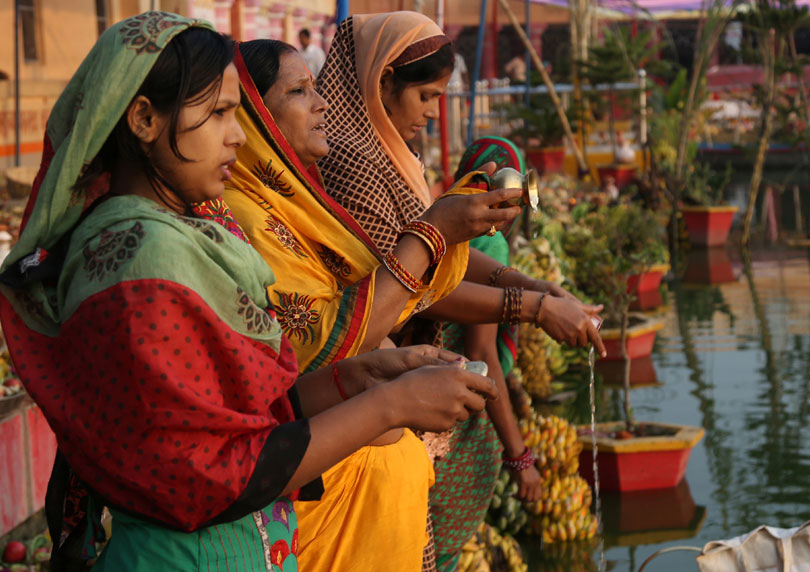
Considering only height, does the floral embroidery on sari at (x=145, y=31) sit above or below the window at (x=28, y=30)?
below

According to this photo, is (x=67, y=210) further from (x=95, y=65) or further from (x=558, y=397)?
(x=558, y=397)

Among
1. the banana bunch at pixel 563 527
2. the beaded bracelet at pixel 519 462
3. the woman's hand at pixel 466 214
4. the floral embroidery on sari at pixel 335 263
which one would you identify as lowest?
the banana bunch at pixel 563 527

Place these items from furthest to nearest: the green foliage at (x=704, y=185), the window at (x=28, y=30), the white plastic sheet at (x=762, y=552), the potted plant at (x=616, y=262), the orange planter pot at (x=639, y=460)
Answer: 1. the green foliage at (x=704, y=185)
2. the window at (x=28, y=30)
3. the potted plant at (x=616, y=262)
4. the orange planter pot at (x=639, y=460)
5. the white plastic sheet at (x=762, y=552)

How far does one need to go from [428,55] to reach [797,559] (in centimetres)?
172

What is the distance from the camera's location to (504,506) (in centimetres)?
407

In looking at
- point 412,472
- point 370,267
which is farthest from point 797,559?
point 370,267

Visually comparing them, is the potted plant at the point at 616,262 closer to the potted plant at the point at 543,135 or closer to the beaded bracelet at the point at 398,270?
the beaded bracelet at the point at 398,270

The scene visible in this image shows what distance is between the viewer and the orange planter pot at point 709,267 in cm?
975

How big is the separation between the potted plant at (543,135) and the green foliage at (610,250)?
4.41m

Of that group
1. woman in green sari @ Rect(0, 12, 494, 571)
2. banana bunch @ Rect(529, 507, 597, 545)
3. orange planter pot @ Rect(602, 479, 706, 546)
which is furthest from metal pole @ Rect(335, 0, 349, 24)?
orange planter pot @ Rect(602, 479, 706, 546)

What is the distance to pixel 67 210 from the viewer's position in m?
1.54

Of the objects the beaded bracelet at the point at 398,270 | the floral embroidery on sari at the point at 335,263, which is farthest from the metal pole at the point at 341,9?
the beaded bracelet at the point at 398,270

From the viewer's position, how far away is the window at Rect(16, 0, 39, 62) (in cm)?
868

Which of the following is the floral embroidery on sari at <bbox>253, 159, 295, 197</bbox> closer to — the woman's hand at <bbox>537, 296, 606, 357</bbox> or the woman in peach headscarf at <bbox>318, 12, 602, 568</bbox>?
the woman in peach headscarf at <bbox>318, 12, 602, 568</bbox>
